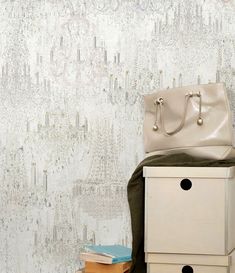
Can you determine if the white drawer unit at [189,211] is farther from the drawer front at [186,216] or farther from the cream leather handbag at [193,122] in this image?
the cream leather handbag at [193,122]

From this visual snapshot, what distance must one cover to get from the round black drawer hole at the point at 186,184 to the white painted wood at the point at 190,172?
30 mm

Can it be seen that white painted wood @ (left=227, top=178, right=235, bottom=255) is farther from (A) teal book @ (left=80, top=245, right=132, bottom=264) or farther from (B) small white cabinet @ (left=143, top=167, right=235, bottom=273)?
(A) teal book @ (left=80, top=245, right=132, bottom=264)

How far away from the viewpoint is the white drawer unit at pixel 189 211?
1896 millimetres

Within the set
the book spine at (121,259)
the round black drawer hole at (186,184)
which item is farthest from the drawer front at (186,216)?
the book spine at (121,259)

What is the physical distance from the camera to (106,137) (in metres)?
2.34

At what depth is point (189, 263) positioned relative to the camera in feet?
6.31

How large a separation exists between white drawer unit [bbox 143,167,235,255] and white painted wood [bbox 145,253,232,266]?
17mm

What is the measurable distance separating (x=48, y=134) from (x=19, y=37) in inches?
17.9

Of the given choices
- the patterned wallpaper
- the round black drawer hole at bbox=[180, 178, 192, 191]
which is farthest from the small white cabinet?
the patterned wallpaper

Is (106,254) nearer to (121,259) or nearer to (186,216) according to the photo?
(121,259)

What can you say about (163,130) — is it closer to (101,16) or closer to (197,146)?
(197,146)

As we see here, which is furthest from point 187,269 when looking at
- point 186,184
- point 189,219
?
point 186,184

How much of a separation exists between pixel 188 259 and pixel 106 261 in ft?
1.05

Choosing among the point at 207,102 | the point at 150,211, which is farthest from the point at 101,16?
the point at 150,211
